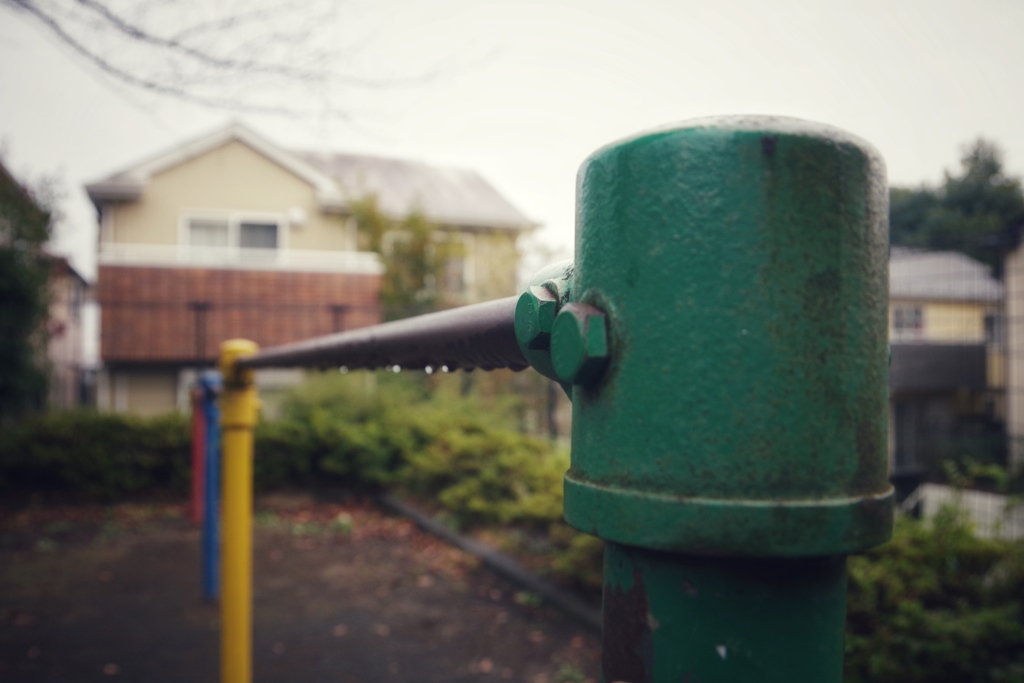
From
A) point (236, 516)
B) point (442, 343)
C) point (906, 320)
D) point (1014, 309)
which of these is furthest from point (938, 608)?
point (906, 320)

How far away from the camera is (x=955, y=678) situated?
258 centimetres

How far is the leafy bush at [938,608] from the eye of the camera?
2572 millimetres

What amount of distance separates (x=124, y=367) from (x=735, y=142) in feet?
49.9

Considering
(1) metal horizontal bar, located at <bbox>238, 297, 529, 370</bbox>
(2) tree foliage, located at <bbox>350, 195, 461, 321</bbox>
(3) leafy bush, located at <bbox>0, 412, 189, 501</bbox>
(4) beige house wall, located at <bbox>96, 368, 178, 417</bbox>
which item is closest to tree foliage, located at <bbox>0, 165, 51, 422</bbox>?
(3) leafy bush, located at <bbox>0, 412, 189, 501</bbox>

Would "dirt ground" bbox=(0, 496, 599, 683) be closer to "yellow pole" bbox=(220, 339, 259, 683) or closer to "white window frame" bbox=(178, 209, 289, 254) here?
"yellow pole" bbox=(220, 339, 259, 683)

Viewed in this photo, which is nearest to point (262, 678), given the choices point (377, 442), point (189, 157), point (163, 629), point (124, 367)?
point (163, 629)

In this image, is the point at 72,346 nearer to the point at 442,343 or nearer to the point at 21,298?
the point at 21,298

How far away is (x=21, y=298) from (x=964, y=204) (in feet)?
81.5

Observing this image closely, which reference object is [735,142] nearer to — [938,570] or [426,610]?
[938,570]

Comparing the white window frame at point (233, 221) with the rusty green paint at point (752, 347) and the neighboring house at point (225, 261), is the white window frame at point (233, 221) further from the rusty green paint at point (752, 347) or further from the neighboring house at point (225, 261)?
the rusty green paint at point (752, 347)

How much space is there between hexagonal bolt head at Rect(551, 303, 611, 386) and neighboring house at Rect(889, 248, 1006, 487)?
14.5 m

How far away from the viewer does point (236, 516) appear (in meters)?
2.46

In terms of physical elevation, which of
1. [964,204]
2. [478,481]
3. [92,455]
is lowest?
[92,455]

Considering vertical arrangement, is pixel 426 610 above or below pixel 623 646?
below
